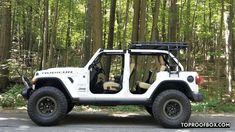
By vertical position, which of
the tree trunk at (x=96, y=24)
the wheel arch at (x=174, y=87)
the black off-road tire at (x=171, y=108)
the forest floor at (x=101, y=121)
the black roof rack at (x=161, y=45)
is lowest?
the forest floor at (x=101, y=121)

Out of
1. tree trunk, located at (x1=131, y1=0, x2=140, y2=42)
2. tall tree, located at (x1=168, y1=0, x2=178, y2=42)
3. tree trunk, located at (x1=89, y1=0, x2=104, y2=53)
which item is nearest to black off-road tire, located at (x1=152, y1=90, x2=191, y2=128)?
tree trunk, located at (x1=89, y1=0, x2=104, y2=53)

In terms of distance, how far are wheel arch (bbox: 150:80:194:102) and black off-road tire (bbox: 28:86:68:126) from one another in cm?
223

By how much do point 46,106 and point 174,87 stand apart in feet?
10.6

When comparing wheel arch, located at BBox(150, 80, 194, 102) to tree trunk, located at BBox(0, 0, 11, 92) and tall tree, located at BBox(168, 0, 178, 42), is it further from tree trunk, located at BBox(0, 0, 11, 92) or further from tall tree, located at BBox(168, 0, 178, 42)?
tree trunk, located at BBox(0, 0, 11, 92)

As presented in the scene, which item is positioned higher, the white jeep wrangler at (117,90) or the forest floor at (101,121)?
the white jeep wrangler at (117,90)

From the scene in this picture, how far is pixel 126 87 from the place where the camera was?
10086 millimetres

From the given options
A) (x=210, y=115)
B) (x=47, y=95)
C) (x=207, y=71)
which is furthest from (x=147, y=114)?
(x=207, y=71)

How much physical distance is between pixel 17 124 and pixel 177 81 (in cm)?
407

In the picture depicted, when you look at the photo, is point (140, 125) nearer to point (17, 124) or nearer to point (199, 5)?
point (17, 124)

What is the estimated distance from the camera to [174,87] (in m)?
10.3

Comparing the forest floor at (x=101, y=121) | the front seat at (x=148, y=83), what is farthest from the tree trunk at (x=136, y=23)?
the front seat at (x=148, y=83)

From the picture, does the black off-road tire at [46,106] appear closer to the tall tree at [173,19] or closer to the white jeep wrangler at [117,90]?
the white jeep wrangler at [117,90]

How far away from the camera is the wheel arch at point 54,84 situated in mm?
10062

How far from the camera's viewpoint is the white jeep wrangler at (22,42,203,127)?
9914mm
